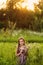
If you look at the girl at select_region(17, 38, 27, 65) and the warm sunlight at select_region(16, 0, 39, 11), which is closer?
the girl at select_region(17, 38, 27, 65)

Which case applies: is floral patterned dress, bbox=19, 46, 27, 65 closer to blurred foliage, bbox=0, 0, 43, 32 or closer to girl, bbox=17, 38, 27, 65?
girl, bbox=17, 38, 27, 65

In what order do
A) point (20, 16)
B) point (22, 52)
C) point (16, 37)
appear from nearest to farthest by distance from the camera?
point (22, 52) → point (16, 37) → point (20, 16)

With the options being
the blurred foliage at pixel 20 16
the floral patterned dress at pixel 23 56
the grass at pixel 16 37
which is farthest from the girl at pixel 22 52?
the blurred foliage at pixel 20 16

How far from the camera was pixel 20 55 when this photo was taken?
671cm

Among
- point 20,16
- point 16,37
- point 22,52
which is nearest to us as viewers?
point 22,52

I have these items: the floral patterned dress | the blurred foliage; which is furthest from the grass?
the floral patterned dress

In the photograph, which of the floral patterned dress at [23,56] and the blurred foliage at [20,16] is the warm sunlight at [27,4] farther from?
the floral patterned dress at [23,56]

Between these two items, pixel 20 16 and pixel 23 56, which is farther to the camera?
pixel 20 16

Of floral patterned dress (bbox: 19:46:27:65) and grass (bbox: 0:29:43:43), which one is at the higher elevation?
floral patterned dress (bbox: 19:46:27:65)

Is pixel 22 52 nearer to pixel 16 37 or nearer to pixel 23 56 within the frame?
pixel 23 56

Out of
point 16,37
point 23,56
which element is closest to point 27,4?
point 16,37

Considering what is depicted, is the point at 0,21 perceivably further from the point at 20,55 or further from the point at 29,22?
the point at 20,55

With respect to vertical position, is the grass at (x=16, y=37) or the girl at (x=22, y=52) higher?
the girl at (x=22, y=52)

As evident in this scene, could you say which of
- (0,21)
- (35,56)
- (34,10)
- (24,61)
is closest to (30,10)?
(34,10)
